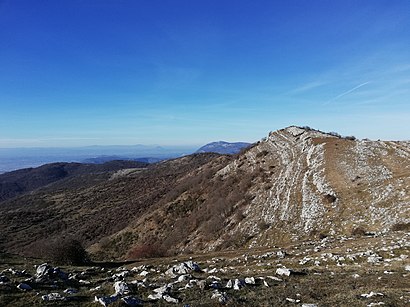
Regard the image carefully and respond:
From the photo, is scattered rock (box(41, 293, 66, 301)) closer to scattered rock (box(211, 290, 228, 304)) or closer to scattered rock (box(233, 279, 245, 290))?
scattered rock (box(211, 290, 228, 304))

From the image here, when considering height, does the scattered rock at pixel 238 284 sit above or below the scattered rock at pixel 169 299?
below

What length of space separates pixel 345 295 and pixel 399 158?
5047cm

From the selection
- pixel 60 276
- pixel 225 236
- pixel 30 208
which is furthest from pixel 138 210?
pixel 30 208

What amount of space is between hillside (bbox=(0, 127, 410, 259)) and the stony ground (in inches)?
628

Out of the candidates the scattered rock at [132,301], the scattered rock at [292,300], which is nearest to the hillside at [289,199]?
the scattered rock at [292,300]

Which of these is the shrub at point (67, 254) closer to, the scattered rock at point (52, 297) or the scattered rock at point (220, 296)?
the scattered rock at point (52, 297)

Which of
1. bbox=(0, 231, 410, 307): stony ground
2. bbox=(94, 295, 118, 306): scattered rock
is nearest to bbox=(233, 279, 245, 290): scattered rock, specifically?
bbox=(0, 231, 410, 307): stony ground

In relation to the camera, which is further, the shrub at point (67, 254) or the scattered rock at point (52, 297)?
the shrub at point (67, 254)

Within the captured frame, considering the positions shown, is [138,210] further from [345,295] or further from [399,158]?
[345,295]

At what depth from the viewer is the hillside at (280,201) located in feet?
135

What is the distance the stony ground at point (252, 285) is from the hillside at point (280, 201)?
1596 cm

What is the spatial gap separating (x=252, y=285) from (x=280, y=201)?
3742cm

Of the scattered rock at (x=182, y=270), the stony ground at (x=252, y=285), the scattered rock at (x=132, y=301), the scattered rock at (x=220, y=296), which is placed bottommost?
the scattered rock at (x=182, y=270)

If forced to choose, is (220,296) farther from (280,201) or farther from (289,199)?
(280,201)
